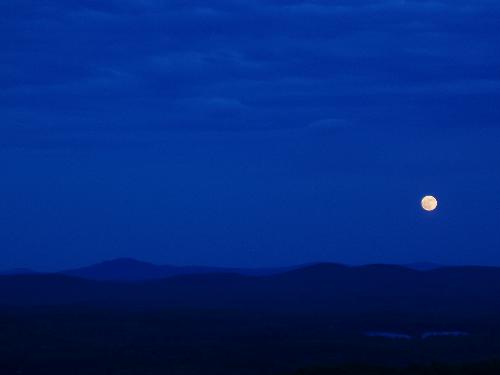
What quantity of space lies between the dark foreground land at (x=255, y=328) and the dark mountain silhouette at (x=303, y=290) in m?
0.23

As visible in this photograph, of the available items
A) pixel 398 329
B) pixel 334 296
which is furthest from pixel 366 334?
pixel 334 296

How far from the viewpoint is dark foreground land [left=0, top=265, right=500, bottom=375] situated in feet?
145

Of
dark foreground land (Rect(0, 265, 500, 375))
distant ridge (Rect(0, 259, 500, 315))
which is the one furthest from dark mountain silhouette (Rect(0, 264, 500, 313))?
dark foreground land (Rect(0, 265, 500, 375))

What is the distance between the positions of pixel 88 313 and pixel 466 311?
1281 inches

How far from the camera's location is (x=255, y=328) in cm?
6053

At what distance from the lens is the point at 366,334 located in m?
58.7

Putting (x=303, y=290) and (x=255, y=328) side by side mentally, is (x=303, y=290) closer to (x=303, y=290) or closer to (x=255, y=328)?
(x=303, y=290)

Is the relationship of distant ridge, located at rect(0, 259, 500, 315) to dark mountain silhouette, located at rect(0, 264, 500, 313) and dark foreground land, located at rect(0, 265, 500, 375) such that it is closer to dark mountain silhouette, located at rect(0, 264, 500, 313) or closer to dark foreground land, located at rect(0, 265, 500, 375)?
dark mountain silhouette, located at rect(0, 264, 500, 313)

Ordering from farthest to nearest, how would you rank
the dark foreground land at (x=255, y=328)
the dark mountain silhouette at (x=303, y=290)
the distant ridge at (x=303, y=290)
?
the dark mountain silhouette at (x=303, y=290) < the distant ridge at (x=303, y=290) < the dark foreground land at (x=255, y=328)

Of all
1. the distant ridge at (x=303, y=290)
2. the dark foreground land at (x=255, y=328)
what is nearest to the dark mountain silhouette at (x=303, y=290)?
the distant ridge at (x=303, y=290)

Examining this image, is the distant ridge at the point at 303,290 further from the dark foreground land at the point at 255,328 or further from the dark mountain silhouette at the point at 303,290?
the dark foreground land at the point at 255,328

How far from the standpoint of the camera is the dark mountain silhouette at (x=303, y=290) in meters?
87.6

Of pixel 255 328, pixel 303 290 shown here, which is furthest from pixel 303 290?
pixel 255 328

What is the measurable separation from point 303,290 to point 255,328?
50.0m
